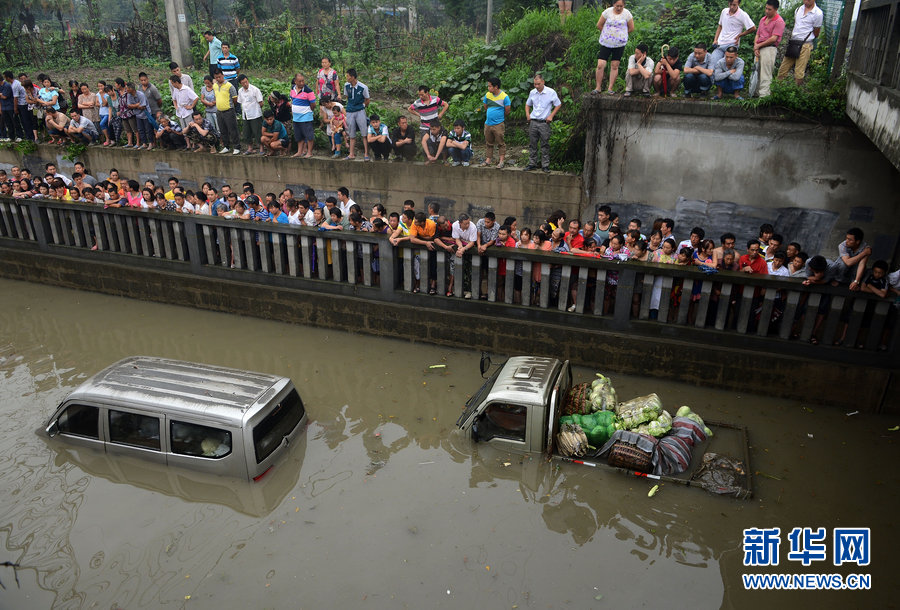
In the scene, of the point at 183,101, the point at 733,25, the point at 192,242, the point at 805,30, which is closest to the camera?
the point at 805,30

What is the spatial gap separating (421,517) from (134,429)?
3357 mm

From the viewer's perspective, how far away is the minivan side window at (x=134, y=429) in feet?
23.2

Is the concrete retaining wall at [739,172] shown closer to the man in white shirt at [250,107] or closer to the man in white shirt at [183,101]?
the man in white shirt at [250,107]

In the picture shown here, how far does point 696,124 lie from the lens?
10.5 metres

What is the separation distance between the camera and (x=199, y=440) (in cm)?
696

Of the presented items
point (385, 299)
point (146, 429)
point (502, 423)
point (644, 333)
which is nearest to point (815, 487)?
point (644, 333)

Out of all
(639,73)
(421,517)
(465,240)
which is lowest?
(421,517)

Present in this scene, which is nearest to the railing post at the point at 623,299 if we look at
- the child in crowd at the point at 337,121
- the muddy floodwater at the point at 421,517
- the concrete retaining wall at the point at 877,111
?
the muddy floodwater at the point at 421,517

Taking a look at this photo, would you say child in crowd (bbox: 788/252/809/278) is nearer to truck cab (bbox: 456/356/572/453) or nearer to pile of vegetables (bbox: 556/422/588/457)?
truck cab (bbox: 456/356/572/453)

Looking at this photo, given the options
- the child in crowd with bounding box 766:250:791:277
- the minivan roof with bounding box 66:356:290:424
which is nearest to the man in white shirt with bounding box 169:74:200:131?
the minivan roof with bounding box 66:356:290:424

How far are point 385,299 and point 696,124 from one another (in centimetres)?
581

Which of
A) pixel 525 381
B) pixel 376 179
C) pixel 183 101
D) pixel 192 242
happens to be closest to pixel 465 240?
pixel 525 381

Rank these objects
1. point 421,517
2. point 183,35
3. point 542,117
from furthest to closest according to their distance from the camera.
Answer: point 183,35 < point 542,117 < point 421,517

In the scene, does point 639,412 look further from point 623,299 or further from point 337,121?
point 337,121
